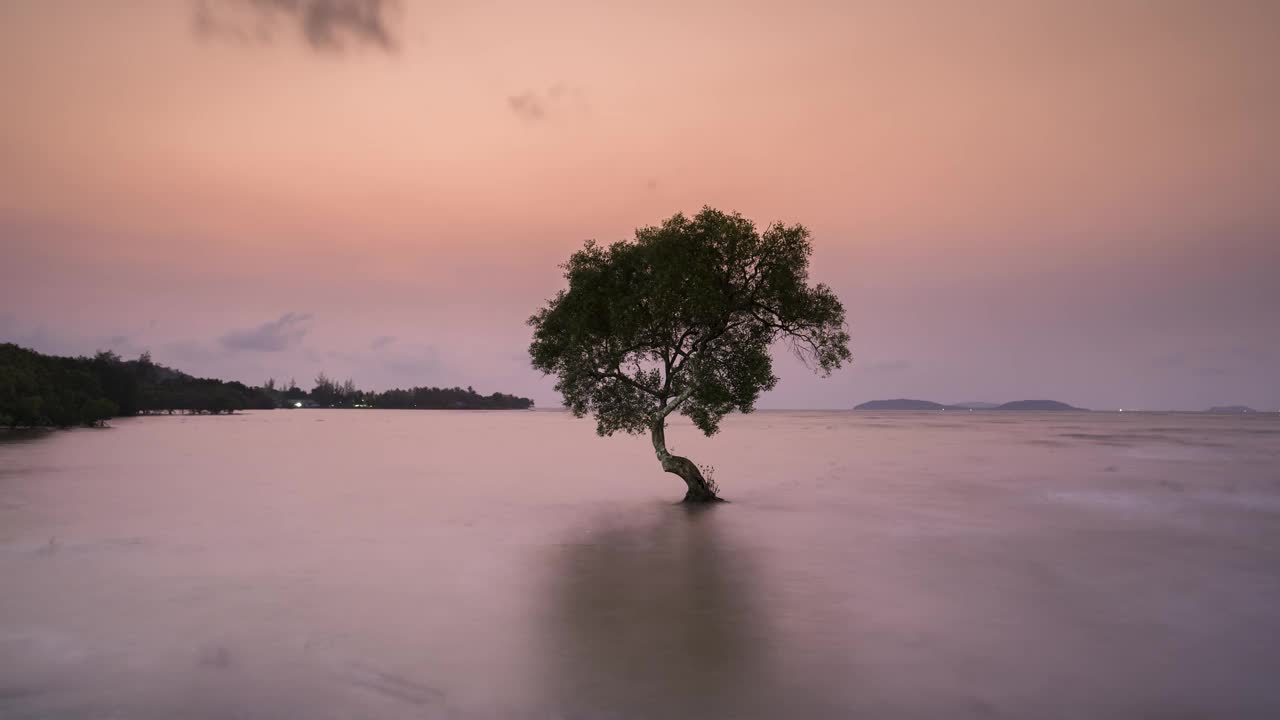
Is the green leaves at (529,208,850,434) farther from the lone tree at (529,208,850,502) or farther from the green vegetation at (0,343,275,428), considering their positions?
the green vegetation at (0,343,275,428)

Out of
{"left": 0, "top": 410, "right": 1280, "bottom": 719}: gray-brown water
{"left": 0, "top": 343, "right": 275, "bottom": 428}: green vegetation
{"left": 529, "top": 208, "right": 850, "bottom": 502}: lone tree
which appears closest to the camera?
{"left": 0, "top": 410, "right": 1280, "bottom": 719}: gray-brown water

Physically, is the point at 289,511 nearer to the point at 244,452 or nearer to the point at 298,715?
the point at 298,715

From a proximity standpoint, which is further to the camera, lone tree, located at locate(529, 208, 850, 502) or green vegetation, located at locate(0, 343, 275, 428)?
green vegetation, located at locate(0, 343, 275, 428)

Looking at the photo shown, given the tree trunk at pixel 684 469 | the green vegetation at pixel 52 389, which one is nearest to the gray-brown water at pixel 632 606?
the tree trunk at pixel 684 469

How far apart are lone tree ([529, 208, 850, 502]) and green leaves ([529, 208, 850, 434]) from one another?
5 cm

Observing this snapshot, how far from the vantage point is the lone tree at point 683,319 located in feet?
102

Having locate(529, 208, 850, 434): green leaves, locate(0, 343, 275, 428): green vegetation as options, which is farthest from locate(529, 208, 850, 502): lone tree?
locate(0, 343, 275, 428): green vegetation

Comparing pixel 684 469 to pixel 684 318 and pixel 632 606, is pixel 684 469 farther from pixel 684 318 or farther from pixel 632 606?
pixel 632 606

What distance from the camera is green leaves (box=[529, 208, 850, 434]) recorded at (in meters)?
31.0

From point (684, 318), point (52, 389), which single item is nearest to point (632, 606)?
point (684, 318)

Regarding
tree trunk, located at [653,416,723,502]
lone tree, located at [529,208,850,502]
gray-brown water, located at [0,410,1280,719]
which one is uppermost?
lone tree, located at [529,208,850,502]

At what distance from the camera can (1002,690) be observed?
11.1 m

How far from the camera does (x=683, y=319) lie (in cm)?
3194

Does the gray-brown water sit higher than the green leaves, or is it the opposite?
the green leaves
